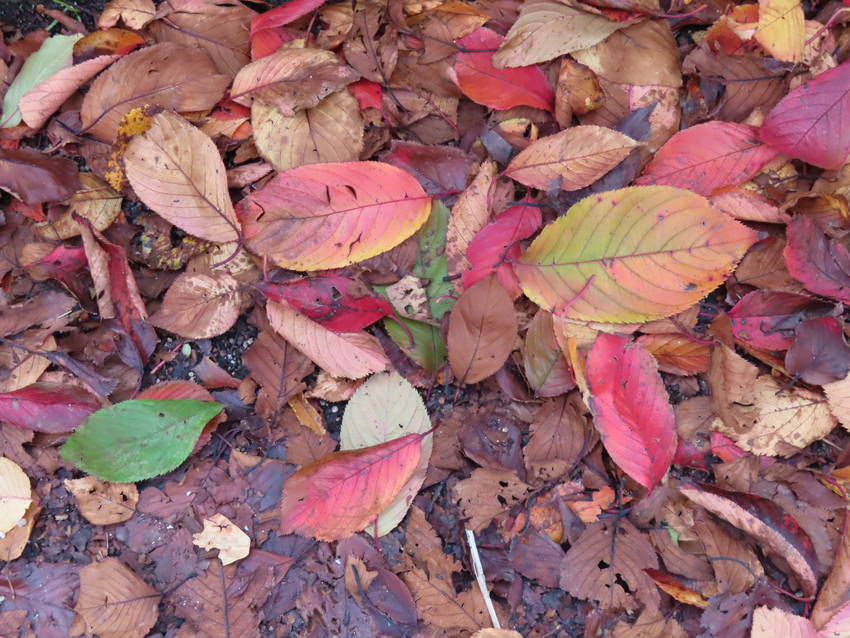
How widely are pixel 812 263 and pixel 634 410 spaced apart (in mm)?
472

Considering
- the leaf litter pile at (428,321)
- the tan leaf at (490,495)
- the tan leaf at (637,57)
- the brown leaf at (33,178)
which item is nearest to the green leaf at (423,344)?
the leaf litter pile at (428,321)

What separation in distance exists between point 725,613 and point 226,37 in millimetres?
1592

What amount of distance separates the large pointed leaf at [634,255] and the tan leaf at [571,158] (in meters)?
0.06

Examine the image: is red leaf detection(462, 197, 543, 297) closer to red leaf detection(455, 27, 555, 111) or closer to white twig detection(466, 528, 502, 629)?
red leaf detection(455, 27, 555, 111)

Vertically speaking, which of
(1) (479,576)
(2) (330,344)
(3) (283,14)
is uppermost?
(3) (283,14)

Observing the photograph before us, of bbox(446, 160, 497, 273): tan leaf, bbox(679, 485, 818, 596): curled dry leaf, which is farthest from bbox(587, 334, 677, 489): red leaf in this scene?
bbox(446, 160, 497, 273): tan leaf

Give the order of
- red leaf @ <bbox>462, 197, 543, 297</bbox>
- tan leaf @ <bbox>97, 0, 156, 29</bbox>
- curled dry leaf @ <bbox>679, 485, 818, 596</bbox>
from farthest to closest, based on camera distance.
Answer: tan leaf @ <bbox>97, 0, 156, 29</bbox>
red leaf @ <bbox>462, 197, 543, 297</bbox>
curled dry leaf @ <bbox>679, 485, 818, 596</bbox>

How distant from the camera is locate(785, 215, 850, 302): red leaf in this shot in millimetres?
1396

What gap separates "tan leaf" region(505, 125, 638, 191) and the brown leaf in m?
0.95

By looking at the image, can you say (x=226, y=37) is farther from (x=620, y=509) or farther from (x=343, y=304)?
(x=620, y=509)

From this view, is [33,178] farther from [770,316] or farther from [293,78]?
[770,316]

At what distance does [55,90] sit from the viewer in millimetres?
1507

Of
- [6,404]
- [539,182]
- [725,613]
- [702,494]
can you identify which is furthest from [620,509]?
[6,404]

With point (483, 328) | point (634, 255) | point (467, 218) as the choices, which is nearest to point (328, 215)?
point (467, 218)
